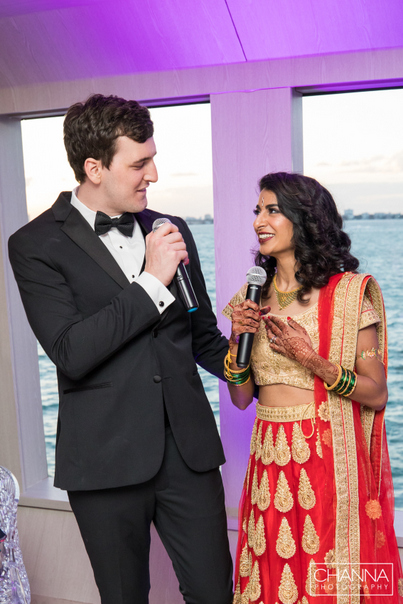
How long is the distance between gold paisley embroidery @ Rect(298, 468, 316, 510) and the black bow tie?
897mm

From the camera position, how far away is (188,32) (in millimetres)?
2471

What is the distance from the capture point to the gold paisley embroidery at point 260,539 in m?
1.87

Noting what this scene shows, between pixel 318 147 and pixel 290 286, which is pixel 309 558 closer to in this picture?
pixel 290 286

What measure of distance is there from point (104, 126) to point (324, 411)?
41.6 inches

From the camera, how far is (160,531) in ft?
6.31

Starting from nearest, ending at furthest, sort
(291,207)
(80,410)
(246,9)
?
(80,410), (291,207), (246,9)

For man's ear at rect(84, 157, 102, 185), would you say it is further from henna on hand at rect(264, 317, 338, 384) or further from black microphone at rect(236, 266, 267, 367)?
henna on hand at rect(264, 317, 338, 384)

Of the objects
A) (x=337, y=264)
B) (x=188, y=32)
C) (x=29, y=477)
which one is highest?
(x=188, y=32)

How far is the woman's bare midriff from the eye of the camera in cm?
188

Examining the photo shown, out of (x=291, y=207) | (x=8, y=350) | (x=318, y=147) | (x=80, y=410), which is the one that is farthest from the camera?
(x=318, y=147)

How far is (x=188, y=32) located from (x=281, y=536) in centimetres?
192

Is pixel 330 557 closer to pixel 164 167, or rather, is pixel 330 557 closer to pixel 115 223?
pixel 115 223

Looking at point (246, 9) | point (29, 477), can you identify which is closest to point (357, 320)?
point (246, 9)

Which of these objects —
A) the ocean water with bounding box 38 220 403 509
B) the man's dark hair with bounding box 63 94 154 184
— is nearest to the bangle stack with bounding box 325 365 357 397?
the man's dark hair with bounding box 63 94 154 184
